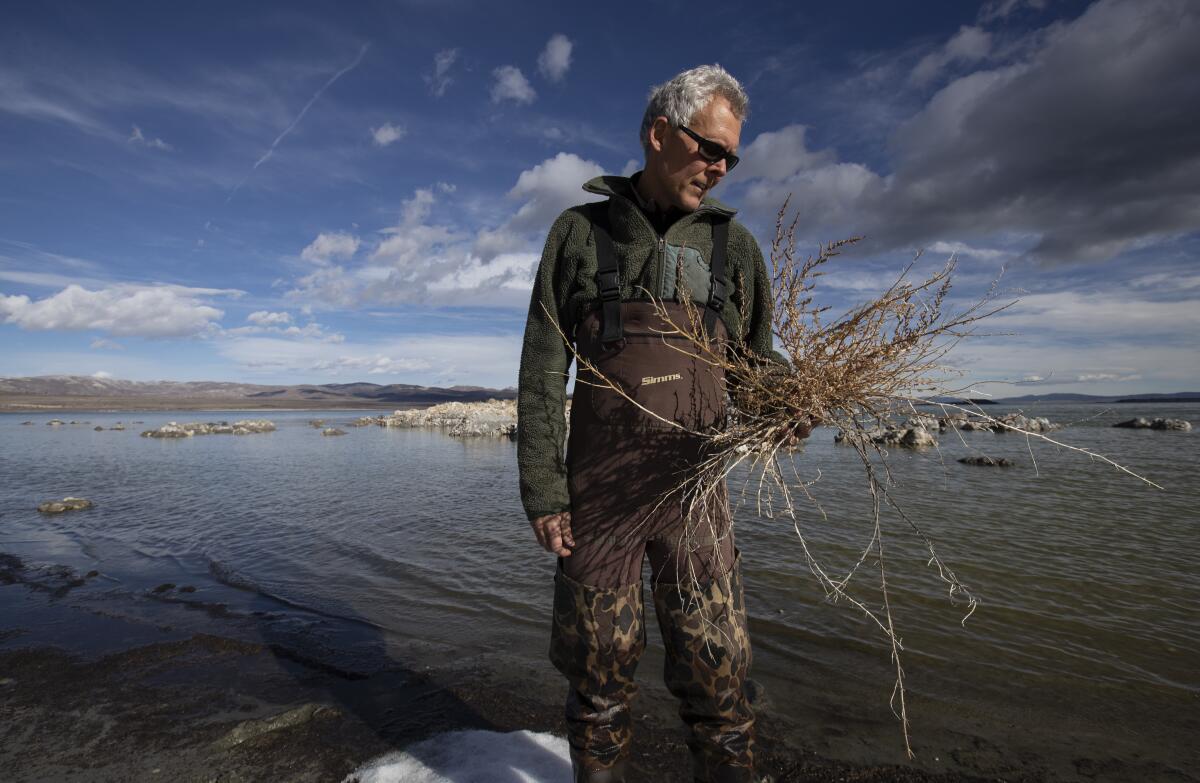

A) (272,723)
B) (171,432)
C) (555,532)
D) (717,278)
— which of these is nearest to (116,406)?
(171,432)

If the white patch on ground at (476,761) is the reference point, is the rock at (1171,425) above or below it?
above

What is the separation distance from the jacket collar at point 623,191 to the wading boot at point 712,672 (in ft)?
5.16

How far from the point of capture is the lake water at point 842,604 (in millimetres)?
3779

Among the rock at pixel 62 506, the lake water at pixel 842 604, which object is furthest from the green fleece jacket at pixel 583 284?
the rock at pixel 62 506

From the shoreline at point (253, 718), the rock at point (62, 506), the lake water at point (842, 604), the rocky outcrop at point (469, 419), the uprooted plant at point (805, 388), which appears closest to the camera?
the uprooted plant at point (805, 388)

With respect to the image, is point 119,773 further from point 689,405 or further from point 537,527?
point 689,405

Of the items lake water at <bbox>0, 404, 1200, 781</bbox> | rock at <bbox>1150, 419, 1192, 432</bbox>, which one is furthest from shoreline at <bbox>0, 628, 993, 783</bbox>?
rock at <bbox>1150, 419, 1192, 432</bbox>

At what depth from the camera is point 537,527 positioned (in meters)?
2.28

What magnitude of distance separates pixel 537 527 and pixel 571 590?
0.30m

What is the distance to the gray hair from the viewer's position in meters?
2.14

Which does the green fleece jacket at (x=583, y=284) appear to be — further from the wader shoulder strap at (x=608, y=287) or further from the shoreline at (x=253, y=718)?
the shoreline at (x=253, y=718)

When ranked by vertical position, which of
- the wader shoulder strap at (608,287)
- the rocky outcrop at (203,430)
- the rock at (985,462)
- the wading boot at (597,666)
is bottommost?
the rocky outcrop at (203,430)

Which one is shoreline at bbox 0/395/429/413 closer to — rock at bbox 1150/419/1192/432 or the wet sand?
rock at bbox 1150/419/1192/432

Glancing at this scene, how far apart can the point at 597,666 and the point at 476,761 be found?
1.52 meters
